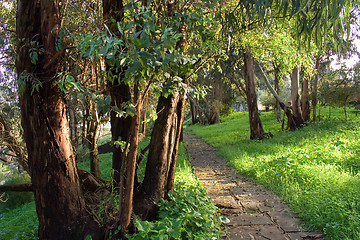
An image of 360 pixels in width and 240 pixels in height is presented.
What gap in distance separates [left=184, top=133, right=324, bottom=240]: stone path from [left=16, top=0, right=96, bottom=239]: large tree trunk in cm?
199

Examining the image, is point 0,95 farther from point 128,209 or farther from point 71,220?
point 128,209

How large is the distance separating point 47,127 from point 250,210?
321cm

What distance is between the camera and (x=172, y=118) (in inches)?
149

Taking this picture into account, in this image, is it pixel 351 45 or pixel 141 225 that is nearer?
pixel 141 225

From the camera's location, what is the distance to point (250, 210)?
15.1ft

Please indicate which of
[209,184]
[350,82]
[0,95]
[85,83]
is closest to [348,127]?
[350,82]

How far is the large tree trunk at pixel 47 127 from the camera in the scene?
2980mm

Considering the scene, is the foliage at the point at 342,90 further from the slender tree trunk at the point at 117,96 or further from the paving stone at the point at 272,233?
the slender tree trunk at the point at 117,96

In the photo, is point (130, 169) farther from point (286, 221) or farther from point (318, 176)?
point (318, 176)

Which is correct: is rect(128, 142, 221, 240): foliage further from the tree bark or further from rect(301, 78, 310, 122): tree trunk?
rect(301, 78, 310, 122): tree trunk

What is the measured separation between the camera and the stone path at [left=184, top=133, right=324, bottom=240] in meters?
3.75

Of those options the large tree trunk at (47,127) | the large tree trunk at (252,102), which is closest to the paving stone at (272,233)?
the large tree trunk at (47,127)

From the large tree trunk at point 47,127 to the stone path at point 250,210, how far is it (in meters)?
1.99

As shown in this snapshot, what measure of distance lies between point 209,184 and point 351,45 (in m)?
16.9
